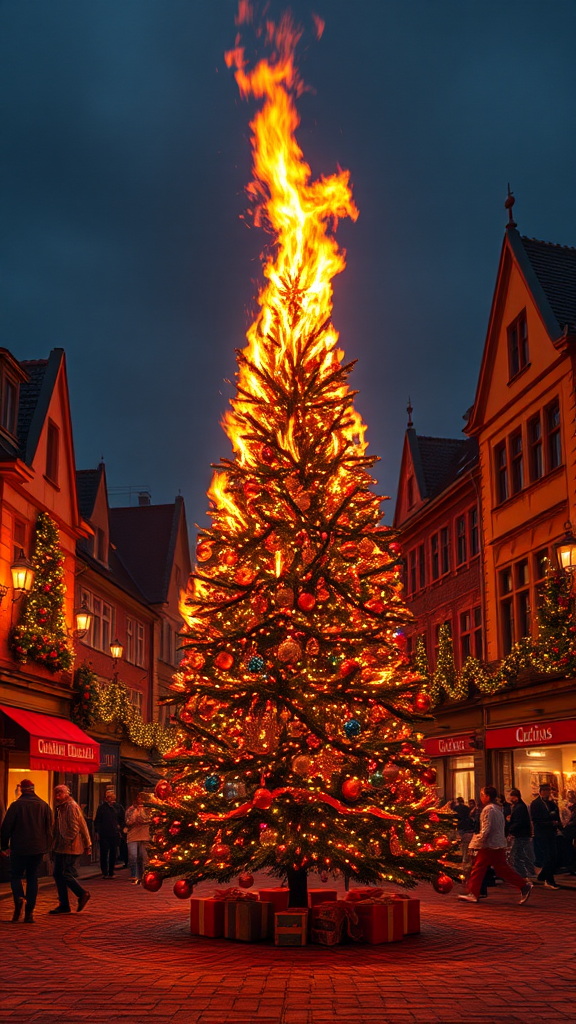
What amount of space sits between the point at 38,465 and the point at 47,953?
1495 cm

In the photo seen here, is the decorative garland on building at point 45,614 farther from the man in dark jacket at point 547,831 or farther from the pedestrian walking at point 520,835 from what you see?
the man in dark jacket at point 547,831

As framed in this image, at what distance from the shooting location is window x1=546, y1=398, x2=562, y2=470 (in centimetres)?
2564

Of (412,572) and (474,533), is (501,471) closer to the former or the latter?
(474,533)

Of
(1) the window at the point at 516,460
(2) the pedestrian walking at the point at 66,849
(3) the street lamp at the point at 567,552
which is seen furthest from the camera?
(1) the window at the point at 516,460

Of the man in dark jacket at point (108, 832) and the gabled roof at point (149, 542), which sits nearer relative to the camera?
the man in dark jacket at point (108, 832)

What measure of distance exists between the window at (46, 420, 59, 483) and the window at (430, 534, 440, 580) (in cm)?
1625

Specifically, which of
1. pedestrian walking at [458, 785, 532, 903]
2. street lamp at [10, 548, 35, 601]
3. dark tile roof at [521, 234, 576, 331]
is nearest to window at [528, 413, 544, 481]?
dark tile roof at [521, 234, 576, 331]

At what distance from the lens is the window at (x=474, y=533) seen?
33344 millimetres

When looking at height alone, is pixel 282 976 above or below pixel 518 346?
below

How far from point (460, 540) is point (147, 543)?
19.1 m

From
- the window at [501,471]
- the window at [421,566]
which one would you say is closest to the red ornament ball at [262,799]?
the window at [501,471]

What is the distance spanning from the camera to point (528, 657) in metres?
26.3

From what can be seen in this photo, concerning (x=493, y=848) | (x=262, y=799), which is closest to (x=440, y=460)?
(x=493, y=848)

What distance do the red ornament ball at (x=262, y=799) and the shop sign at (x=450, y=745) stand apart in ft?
63.9
